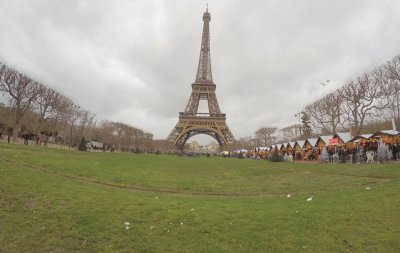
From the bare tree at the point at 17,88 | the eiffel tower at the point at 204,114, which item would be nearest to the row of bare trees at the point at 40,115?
the bare tree at the point at 17,88

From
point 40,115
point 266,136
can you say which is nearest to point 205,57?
point 266,136

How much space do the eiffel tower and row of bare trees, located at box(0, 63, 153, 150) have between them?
2172cm

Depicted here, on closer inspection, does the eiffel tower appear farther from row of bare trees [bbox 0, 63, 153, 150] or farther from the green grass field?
the green grass field

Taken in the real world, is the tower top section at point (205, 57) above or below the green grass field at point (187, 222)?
above

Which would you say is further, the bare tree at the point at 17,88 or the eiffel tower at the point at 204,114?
the eiffel tower at the point at 204,114

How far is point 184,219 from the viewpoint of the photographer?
11156mm

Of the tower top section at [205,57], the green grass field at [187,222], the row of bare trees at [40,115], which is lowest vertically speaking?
the green grass field at [187,222]

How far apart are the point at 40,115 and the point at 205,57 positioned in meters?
57.3

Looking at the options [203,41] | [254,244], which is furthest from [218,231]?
[203,41]

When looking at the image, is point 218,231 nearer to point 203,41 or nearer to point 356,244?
point 356,244

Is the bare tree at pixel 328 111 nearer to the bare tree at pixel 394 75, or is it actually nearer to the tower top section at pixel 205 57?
A: the bare tree at pixel 394 75

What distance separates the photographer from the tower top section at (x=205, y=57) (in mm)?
103375

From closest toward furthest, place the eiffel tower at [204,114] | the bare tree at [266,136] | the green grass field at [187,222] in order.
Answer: the green grass field at [187,222]
the eiffel tower at [204,114]
the bare tree at [266,136]

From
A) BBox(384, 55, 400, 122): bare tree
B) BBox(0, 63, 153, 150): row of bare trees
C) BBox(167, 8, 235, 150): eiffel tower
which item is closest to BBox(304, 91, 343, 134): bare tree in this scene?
BBox(384, 55, 400, 122): bare tree
